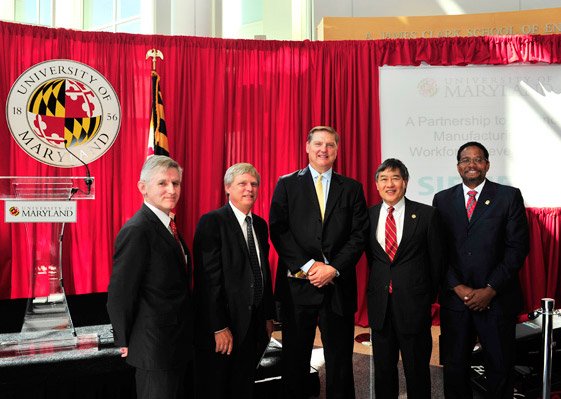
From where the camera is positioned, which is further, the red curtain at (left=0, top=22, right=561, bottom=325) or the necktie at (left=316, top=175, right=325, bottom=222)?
the red curtain at (left=0, top=22, right=561, bottom=325)

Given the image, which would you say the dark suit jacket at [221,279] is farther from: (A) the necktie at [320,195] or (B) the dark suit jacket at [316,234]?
(A) the necktie at [320,195]

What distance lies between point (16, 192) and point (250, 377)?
1.85 meters

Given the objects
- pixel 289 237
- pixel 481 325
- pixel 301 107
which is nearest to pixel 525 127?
pixel 301 107

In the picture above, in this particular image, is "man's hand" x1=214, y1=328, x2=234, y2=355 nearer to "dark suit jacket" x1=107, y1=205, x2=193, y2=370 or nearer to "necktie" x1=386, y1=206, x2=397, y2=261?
"dark suit jacket" x1=107, y1=205, x2=193, y2=370

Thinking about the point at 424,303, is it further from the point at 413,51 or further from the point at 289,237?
the point at 413,51

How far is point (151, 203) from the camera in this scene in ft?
6.52

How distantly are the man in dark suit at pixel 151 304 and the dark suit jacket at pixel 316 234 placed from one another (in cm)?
66

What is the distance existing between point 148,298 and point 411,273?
1292 mm

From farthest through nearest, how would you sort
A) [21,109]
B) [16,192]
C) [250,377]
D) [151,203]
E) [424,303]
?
[21,109], [16,192], [424,303], [250,377], [151,203]

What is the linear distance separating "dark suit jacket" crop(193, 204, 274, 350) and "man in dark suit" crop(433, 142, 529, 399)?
114 centimetres

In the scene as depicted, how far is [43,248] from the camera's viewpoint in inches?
115

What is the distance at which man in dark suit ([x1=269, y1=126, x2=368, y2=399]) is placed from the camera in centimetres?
240

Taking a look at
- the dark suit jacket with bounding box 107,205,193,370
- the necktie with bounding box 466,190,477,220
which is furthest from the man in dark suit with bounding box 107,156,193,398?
the necktie with bounding box 466,190,477,220

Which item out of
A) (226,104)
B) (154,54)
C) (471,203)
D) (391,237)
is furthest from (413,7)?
(391,237)
